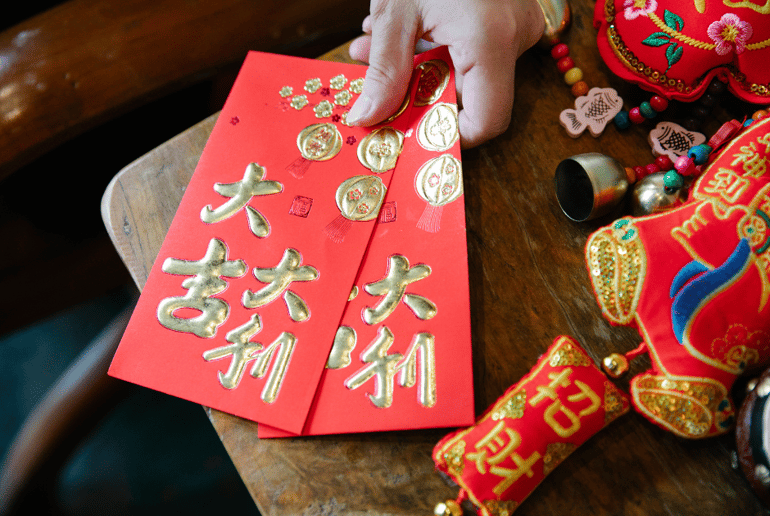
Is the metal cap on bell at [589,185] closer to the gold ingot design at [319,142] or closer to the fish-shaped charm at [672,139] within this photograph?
the fish-shaped charm at [672,139]

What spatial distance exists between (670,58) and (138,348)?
0.63 meters

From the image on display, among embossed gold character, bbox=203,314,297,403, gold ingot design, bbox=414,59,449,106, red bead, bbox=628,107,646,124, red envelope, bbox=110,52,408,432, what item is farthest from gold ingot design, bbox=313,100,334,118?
red bead, bbox=628,107,646,124

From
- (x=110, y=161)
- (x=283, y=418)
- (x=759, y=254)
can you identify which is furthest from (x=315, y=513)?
(x=110, y=161)

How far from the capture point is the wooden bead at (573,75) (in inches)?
21.1

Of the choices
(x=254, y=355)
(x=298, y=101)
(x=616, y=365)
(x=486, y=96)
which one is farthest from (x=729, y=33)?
(x=254, y=355)

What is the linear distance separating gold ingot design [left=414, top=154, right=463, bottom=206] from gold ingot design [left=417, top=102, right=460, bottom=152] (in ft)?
0.05

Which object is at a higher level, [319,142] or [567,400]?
[319,142]

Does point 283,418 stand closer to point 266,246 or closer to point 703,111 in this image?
point 266,246

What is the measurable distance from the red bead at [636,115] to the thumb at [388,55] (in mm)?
266

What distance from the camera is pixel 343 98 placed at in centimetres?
53

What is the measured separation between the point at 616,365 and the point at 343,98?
1.36 feet

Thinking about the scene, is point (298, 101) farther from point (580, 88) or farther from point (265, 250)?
point (580, 88)

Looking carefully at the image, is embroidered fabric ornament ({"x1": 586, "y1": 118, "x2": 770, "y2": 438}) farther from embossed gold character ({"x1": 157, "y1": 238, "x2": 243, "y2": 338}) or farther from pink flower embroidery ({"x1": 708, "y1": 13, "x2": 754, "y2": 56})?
embossed gold character ({"x1": 157, "y1": 238, "x2": 243, "y2": 338})

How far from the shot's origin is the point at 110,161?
803 millimetres
